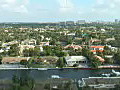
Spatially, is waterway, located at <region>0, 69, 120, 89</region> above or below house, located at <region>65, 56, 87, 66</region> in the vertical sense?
below

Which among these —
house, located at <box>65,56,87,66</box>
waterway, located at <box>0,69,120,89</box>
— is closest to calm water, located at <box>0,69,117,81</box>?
waterway, located at <box>0,69,120,89</box>

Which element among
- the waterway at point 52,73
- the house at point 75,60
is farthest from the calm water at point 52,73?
the house at point 75,60

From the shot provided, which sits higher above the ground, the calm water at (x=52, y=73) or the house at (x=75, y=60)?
the house at (x=75, y=60)

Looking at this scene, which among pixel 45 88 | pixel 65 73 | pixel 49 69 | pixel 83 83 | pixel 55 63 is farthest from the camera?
pixel 55 63

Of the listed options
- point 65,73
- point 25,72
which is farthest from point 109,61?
point 25,72

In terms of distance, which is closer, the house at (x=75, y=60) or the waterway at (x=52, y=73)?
the waterway at (x=52, y=73)

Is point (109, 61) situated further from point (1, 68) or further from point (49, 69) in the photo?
point (1, 68)

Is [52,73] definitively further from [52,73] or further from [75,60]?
[75,60]

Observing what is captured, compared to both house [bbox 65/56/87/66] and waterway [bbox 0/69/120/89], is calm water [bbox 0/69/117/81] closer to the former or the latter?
waterway [bbox 0/69/120/89]

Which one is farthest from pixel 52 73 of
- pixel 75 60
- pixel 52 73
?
pixel 75 60

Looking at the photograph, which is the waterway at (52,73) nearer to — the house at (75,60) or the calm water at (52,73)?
the calm water at (52,73)

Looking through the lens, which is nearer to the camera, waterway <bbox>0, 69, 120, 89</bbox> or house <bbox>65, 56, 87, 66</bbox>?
waterway <bbox>0, 69, 120, 89</bbox>
